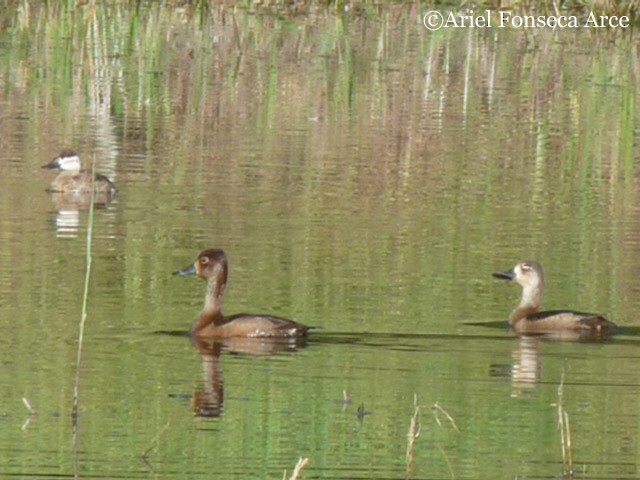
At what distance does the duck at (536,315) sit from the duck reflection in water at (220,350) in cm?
134

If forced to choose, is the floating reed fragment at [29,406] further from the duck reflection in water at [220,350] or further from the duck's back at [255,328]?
the duck's back at [255,328]

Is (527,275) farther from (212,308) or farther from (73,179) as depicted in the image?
(73,179)

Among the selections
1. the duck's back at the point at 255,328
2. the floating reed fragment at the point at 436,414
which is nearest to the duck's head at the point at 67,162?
the duck's back at the point at 255,328

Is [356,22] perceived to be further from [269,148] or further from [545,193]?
[545,193]

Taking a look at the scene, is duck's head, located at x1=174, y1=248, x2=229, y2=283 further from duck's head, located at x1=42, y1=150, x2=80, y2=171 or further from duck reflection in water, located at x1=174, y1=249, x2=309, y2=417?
duck's head, located at x1=42, y1=150, x2=80, y2=171

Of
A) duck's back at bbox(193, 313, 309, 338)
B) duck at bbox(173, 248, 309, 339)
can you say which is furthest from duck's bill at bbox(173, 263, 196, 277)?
duck's back at bbox(193, 313, 309, 338)

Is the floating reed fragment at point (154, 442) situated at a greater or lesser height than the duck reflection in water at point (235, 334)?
lesser

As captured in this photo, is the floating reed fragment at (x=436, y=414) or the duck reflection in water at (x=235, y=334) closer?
the floating reed fragment at (x=436, y=414)

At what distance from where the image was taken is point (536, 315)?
1098cm

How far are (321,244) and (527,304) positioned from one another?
1.91 metres

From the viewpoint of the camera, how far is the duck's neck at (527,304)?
11.1 metres

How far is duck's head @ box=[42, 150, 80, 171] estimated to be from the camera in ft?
50.5

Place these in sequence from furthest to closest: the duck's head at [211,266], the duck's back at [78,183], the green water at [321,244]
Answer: the duck's back at [78,183] → the duck's head at [211,266] → the green water at [321,244]

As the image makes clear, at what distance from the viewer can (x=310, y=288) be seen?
11.6m
